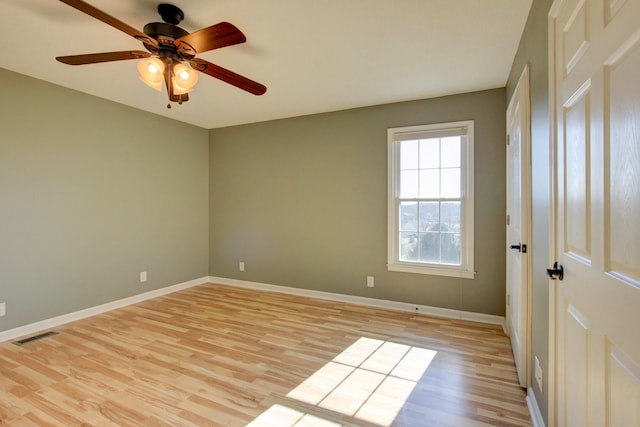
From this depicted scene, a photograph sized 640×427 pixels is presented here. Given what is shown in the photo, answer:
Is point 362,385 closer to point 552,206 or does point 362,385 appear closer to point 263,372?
point 263,372

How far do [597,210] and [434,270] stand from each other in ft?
8.55

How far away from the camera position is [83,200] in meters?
3.36

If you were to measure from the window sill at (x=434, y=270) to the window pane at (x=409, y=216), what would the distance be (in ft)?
1.43

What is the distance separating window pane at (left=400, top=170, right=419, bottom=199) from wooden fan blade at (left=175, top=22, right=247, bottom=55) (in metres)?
2.43

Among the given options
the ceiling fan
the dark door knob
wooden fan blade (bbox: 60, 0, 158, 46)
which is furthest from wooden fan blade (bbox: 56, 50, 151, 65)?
the dark door knob

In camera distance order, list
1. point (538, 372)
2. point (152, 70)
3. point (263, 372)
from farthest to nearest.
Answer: point (263, 372) < point (152, 70) < point (538, 372)

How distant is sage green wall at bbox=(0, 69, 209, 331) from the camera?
2.87m

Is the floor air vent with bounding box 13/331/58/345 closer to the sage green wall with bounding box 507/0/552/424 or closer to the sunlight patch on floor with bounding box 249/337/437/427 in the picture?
the sunlight patch on floor with bounding box 249/337/437/427

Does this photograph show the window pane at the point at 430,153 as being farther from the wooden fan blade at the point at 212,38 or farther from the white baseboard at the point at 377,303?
the wooden fan blade at the point at 212,38

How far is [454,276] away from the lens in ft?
11.0

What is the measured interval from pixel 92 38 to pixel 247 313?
2.90 m

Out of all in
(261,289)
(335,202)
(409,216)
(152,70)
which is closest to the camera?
(152,70)

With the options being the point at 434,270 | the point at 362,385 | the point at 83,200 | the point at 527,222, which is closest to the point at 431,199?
the point at 434,270

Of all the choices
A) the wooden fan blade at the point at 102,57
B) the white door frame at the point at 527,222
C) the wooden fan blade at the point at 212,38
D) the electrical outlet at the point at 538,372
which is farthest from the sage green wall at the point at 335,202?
the wooden fan blade at the point at 102,57
